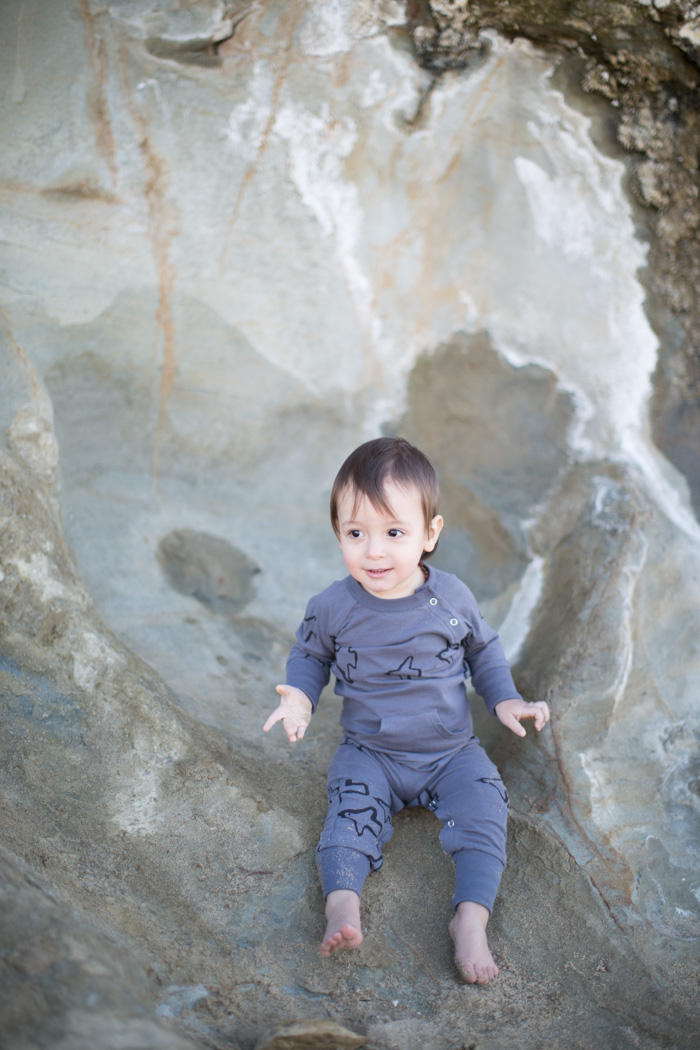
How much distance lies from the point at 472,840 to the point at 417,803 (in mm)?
172

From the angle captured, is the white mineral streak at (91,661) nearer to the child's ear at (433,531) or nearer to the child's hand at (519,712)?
the child's ear at (433,531)

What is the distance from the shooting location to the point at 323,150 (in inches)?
97.6

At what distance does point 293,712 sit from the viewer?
5.32 ft

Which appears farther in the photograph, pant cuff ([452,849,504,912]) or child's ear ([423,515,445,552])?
child's ear ([423,515,445,552])

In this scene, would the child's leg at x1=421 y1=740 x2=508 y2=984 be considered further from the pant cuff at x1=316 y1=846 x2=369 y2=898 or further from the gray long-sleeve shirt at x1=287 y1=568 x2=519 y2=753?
the pant cuff at x1=316 y1=846 x2=369 y2=898

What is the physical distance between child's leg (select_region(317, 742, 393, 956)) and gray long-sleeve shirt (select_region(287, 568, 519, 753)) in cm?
7

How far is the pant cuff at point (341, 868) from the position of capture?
1.45 m

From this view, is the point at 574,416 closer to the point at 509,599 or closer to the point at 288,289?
the point at 509,599

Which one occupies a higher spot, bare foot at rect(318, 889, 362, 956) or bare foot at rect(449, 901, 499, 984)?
bare foot at rect(449, 901, 499, 984)

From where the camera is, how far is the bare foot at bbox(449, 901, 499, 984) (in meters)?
1.37

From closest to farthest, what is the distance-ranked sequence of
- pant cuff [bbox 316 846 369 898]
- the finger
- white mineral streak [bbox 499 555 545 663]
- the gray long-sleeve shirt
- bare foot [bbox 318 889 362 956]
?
bare foot [bbox 318 889 362 956] → pant cuff [bbox 316 846 369 898] → the finger → the gray long-sleeve shirt → white mineral streak [bbox 499 555 545 663]

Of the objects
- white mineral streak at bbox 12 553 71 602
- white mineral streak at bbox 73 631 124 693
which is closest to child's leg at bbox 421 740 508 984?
white mineral streak at bbox 73 631 124 693

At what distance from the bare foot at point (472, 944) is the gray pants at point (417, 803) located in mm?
21

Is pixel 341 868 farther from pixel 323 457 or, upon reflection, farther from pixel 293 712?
pixel 323 457
